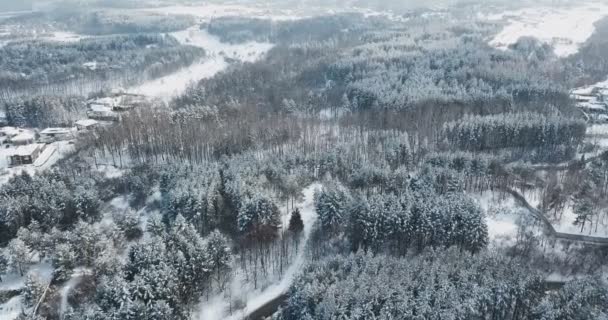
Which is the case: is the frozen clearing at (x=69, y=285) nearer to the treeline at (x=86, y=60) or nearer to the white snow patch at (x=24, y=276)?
the white snow patch at (x=24, y=276)

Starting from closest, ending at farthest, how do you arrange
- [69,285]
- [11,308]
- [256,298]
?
[11,308] < [69,285] < [256,298]

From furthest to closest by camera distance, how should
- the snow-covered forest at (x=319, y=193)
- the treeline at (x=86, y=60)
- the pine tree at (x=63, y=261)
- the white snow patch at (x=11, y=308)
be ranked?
the treeline at (x=86, y=60), the pine tree at (x=63, y=261), the white snow patch at (x=11, y=308), the snow-covered forest at (x=319, y=193)

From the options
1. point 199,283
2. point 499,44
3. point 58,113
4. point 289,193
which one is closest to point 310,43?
point 499,44

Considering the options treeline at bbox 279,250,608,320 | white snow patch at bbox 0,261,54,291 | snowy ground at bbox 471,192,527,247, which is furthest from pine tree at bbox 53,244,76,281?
snowy ground at bbox 471,192,527,247

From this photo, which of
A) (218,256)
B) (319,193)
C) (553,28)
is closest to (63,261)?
(218,256)

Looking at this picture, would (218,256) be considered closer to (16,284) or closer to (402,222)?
(402,222)

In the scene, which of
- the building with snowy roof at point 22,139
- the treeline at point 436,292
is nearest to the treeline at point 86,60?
the building with snowy roof at point 22,139

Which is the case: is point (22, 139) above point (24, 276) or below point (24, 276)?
above

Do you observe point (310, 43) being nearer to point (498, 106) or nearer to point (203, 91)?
point (203, 91)
